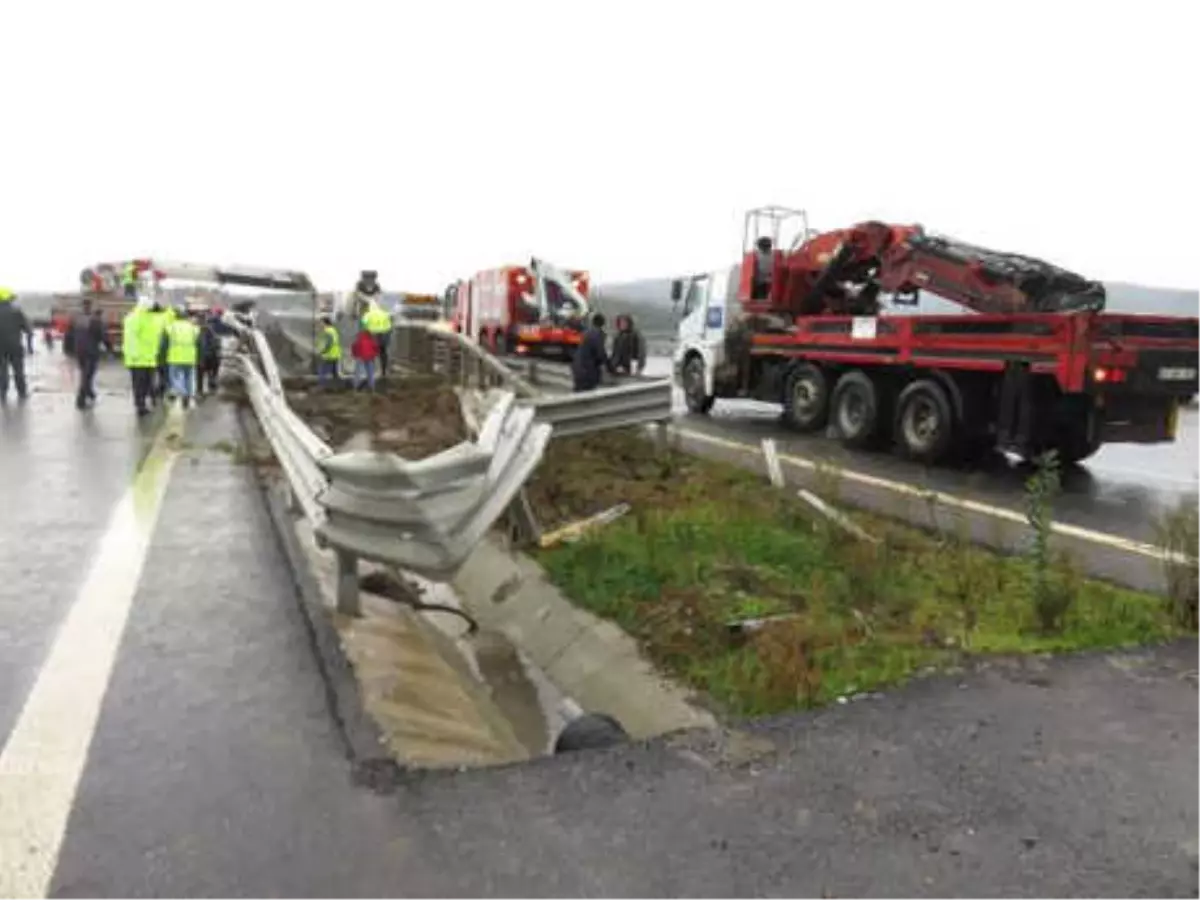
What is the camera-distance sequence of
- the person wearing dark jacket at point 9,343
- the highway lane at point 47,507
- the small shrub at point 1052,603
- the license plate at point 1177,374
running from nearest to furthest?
the highway lane at point 47,507 < the small shrub at point 1052,603 < the license plate at point 1177,374 < the person wearing dark jacket at point 9,343

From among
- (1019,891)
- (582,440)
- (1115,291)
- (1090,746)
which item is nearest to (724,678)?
(1090,746)

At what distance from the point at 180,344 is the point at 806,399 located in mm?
9525

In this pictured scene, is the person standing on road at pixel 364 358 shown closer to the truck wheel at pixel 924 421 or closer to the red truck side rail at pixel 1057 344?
the red truck side rail at pixel 1057 344

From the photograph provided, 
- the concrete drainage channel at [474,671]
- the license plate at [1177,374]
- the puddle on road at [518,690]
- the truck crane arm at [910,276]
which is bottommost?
Answer: the puddle on road at [518,690]

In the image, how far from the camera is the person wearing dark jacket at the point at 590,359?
14500 mm

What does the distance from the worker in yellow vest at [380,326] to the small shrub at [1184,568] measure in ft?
51.5

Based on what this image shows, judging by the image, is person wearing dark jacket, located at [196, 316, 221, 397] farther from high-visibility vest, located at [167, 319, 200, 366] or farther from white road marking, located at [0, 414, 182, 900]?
white road marking, located at [0, 414, 182, 900]

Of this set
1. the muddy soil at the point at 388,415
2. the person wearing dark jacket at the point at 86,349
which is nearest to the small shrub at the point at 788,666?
the muddy soil at the point at 388,415

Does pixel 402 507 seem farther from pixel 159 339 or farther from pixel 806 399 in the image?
pixel 159 339

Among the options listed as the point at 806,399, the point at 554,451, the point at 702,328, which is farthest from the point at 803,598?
the point at 702,328

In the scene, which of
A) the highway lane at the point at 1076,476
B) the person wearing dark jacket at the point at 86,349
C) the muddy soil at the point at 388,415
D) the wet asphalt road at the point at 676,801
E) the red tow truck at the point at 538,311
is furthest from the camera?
the red tow truck at the point at 538,311

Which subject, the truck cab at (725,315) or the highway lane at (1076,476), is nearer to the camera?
the highway lane at (1076,476)

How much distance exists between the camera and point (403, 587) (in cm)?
710

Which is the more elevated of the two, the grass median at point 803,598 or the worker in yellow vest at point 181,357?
the worker in yellow vest at point 181,357
